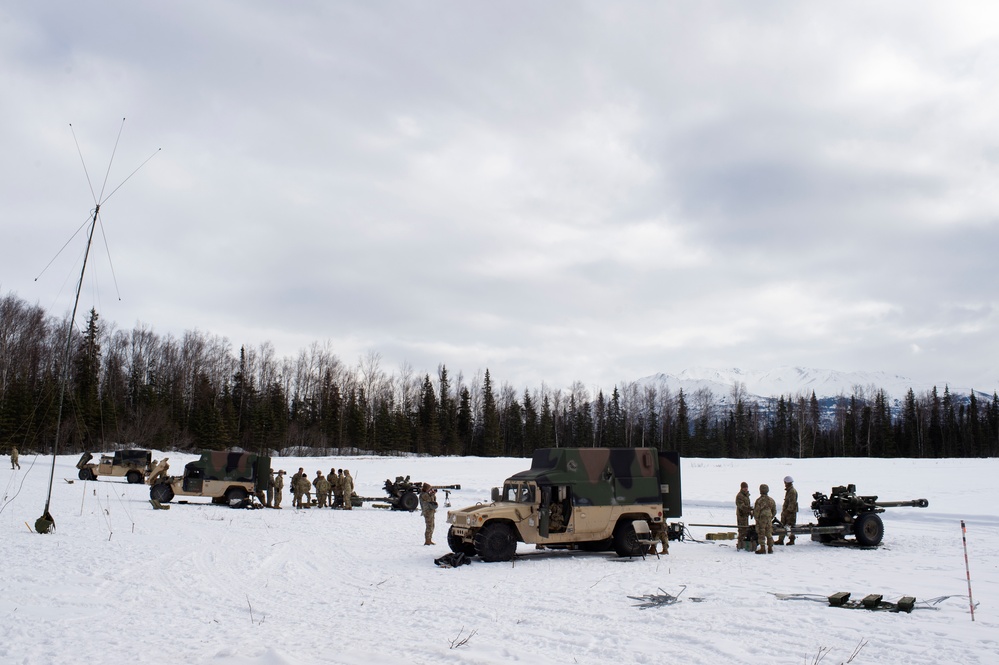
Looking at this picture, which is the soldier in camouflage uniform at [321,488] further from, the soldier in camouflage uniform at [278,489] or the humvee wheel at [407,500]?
the humvee wheel at [407,500]

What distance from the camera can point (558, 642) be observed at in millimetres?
7672

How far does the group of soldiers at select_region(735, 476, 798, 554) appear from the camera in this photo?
1631cm

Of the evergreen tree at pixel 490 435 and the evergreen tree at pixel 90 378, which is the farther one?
the evergreen tree at pixel 490 435

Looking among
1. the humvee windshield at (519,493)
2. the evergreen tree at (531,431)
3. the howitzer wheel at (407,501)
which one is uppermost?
the evergreen tree at (531,431)

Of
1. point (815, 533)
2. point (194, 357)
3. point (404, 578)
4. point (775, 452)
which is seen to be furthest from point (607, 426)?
point (404, 578)

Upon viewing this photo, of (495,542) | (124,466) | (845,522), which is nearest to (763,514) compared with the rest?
(845,522)

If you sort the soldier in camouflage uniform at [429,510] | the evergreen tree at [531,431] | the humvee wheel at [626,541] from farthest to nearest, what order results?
the evergreen tree at [531,431] < the soldier in camouflage uniform at [429,510] < the humvee wheel at [626,541]

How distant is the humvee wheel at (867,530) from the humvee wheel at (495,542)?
340 inches

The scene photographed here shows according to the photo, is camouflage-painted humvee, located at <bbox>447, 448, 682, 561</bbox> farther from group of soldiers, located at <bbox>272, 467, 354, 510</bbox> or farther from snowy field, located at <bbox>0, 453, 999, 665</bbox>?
group of soldiers, located at <bbox>272, 467, 354, 510</bbox>

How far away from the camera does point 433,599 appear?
1038cm

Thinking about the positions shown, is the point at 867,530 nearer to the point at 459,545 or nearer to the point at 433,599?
the point at 459,545

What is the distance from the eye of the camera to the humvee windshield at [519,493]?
1551 cm

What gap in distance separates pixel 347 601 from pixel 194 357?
280 feet

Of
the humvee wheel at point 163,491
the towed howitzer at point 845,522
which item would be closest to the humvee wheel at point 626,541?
the towed howitzer at point 845,522
